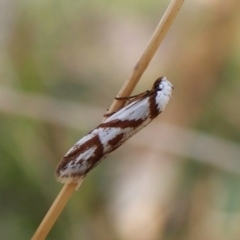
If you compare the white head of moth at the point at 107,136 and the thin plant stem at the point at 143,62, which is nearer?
the thin plant stem at the point at 143,62

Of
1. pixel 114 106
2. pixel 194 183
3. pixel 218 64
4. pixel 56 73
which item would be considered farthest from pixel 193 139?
pixel 114 106

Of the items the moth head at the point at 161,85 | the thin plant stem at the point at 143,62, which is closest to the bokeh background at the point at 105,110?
the moth head at the point at 161,85

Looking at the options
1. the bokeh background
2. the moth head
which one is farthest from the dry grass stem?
the bokeh background

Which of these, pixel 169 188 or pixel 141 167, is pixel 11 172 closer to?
pixel 141 167

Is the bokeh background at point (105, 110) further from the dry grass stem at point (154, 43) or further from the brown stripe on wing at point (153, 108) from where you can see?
the dry grass stem at point (154, 43)

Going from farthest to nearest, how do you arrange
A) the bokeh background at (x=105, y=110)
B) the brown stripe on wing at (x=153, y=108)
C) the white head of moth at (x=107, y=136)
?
the bokeh background at (x=105, y=110), the brown stripe on wing at (x=153, y=108), the white head of moth at (x=107, y=136)

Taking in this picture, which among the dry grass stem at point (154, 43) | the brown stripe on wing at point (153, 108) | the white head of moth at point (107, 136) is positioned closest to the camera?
the dry grass stem at point (154, 43)
